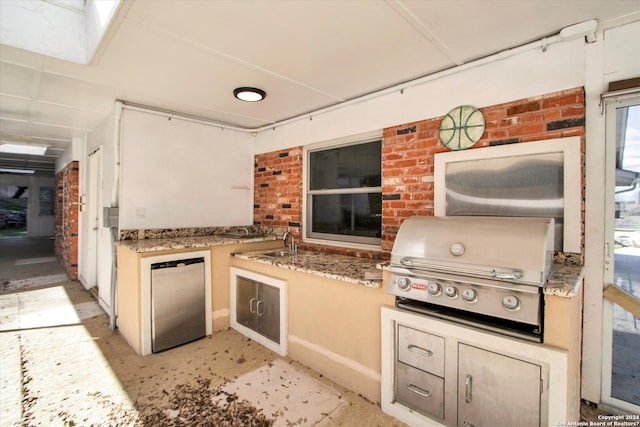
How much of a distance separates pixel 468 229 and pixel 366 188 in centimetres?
167

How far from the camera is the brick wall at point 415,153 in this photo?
2.19 meters

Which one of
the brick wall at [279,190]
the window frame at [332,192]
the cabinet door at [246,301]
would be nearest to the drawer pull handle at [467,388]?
the window frame at [332,192]

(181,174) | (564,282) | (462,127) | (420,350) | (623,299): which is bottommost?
(420,350)

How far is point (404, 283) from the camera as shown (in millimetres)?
2041

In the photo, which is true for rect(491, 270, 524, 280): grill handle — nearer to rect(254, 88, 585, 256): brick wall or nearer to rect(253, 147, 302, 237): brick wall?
rect(254, 88, 585, 256): brick wall

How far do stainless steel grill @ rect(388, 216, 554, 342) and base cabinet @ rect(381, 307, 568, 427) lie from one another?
0.09 metres

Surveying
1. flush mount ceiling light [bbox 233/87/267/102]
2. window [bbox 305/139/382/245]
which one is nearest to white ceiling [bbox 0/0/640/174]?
flush mount ceiling light [bbox 233/87/267/102]

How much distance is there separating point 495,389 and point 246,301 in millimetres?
2524

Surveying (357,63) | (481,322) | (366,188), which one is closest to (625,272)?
(481,322)

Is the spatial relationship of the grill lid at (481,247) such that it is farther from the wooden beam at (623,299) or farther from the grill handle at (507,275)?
the wooden beam at (623,299)

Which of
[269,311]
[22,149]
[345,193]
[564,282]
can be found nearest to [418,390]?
[564,282]

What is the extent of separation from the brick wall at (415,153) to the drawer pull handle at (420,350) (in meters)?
1.19

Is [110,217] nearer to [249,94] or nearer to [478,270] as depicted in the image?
[249,94]

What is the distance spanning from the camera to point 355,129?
3418 mm
